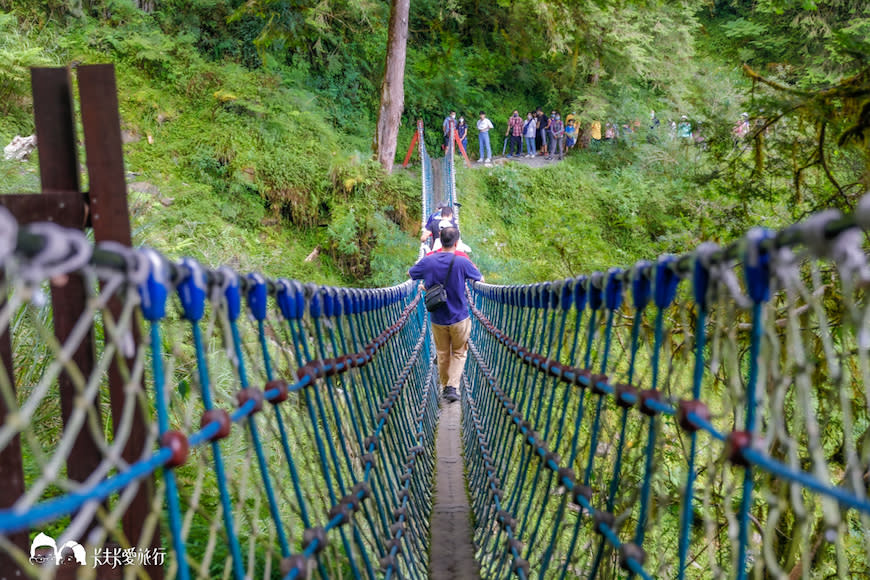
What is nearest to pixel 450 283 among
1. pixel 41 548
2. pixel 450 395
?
pixel 450 395

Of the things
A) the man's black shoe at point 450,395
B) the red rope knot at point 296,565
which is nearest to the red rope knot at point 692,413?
the red rope knot at point 296,565

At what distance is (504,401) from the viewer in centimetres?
236

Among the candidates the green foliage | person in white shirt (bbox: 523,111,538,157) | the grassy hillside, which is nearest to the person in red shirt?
person in white shirt (bbox: 523,111,538,157)

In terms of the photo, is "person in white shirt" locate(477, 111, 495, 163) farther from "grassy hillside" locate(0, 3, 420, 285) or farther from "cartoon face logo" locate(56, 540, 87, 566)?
"cartoon face logo" locate(56, 540, 87, 566)

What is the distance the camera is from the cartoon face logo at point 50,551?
1.58 meters

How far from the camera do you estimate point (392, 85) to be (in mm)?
8703

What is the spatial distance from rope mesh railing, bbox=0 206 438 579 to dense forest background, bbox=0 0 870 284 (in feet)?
3.73

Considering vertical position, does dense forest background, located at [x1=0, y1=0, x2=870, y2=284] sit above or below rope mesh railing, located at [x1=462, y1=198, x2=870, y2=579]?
above

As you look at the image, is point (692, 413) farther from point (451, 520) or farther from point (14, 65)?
point (14, 65)

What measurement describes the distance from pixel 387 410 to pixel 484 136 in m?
10.4

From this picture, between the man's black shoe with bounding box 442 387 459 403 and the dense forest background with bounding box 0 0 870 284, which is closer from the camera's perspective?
the dense forest background with bounding box 0 0 870 284

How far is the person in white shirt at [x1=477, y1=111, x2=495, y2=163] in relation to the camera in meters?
11.8

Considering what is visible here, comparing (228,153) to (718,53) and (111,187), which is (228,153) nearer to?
(111,187)

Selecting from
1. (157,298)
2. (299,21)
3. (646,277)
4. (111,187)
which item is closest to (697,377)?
(646,277)
